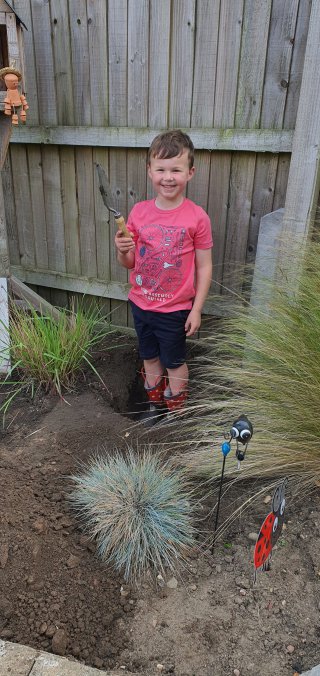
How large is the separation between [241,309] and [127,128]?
1294 millimetres

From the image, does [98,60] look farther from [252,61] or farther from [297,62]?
[297,62]

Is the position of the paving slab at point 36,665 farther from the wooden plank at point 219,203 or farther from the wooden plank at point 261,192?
the wooden plank at point 261,192

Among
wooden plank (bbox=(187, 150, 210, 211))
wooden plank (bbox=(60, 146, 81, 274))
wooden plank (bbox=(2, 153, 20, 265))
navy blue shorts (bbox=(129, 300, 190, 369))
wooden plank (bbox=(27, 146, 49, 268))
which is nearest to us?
navy blue shorts (bbox=(129, 300, 190, 369))

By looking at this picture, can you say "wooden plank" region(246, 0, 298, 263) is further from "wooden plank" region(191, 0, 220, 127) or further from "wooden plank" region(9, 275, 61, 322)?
"wooden plank" region(9, 275, 61, 322)

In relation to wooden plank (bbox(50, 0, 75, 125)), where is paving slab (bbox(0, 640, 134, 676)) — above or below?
below

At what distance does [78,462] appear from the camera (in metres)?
2.19

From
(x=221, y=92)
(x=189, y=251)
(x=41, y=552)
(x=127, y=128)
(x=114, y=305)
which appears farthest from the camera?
(x=114, y=305)

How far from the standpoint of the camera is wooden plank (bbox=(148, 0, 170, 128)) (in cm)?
265

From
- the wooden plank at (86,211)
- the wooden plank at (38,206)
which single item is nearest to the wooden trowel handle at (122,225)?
the wooden plank at (86,211)

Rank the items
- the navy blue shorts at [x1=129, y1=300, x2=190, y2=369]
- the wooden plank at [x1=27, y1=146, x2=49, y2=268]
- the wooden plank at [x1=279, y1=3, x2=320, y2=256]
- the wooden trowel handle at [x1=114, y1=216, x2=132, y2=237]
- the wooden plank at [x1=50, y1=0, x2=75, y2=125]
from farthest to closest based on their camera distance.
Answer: the wooden plank at [x1=27, y1=146, x2=49, y2=268] → the wooden plank at [x1=50, y1=0, x2=75, y2=125] → the navy blue shorts at [x1=129, y1=300, x2=190, y2=369] → the wooden plank at [x1=279, y1=3, x2=320, y2=256] → the wooden trowel handle at [x1=114, y1=216, x2=132, y2=237]

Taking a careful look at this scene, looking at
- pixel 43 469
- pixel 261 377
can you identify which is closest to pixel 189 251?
pixel 261 377

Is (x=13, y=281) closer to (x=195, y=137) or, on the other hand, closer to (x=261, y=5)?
(x=195, y=137)

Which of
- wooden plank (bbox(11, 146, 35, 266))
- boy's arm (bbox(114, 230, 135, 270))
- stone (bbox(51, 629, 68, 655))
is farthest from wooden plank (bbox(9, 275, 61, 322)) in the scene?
stone (bbox(51, 629, 68, 655))

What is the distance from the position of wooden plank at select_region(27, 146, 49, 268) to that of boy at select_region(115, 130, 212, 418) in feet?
4.33
